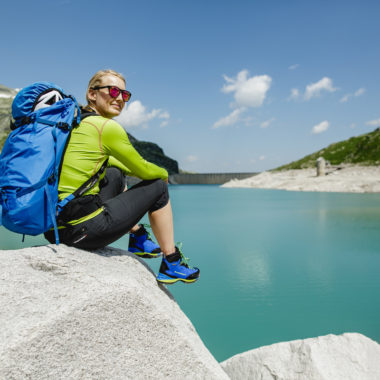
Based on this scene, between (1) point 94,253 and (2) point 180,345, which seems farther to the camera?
(1) point 94,253

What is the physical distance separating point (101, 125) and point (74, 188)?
49cm

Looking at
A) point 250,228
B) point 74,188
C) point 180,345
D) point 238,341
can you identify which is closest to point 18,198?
point 74,188

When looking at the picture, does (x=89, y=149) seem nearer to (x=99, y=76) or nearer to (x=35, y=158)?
(x=35, y=158)

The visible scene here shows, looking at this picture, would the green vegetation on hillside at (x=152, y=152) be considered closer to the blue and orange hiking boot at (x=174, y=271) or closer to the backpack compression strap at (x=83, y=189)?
the blue and orange hiking boot at (x=174, y=271)

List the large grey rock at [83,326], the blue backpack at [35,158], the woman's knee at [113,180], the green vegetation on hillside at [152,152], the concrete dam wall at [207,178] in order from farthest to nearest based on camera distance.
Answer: the green vegetation on hillside at [152,152], the concrete dam wall at [207,178], the woman's knee at [113,180], the blue backpack at [35,158], the large grey rock at [83,326]

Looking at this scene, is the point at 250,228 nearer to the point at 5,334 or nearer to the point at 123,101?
the point at 123,101

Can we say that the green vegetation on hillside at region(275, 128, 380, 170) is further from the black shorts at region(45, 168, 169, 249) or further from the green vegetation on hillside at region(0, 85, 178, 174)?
the green vegetation on hillside at region(0, 85, 178, 174)

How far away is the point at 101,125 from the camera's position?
239 cm

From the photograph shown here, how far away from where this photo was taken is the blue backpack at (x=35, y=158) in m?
2.08

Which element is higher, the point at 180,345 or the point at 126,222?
the point at 126,222

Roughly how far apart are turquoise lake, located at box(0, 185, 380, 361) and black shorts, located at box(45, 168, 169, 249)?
2935 mm

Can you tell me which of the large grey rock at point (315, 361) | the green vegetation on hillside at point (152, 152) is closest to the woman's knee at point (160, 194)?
the large grey rock at point (315, 361)

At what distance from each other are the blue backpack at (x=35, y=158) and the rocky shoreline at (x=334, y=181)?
3438 centimetres

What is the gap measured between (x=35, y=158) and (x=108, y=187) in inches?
34.2
